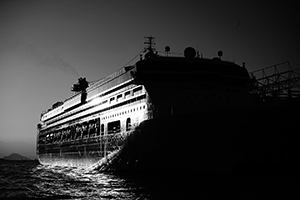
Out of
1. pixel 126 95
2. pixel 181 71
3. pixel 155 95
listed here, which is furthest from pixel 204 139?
pixel 126 95

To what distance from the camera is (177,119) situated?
2161 cm

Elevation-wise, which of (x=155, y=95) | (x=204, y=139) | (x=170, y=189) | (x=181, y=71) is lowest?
(x=170, y=189)

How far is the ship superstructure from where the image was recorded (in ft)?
81.0

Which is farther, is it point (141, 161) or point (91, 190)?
point (141, 161)

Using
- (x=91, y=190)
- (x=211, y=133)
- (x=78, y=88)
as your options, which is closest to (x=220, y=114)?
(x=211, y=133)

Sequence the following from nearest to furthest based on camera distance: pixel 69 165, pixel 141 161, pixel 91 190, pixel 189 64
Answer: pixel 91 190 → pixel 141 161 → pixel 189 64 → pixel 69 165

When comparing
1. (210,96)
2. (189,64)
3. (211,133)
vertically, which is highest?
(189,64)

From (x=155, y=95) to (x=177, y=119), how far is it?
390 centimetres

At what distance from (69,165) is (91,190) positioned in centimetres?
2246

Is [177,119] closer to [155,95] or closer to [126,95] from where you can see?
[155,95]

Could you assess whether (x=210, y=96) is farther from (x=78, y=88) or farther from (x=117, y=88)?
(x=78, y=88)

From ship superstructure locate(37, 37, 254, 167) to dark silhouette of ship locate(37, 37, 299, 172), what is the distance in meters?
0.07

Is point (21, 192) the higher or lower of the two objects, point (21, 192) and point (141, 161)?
the lower

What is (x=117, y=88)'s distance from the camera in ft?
98.7
